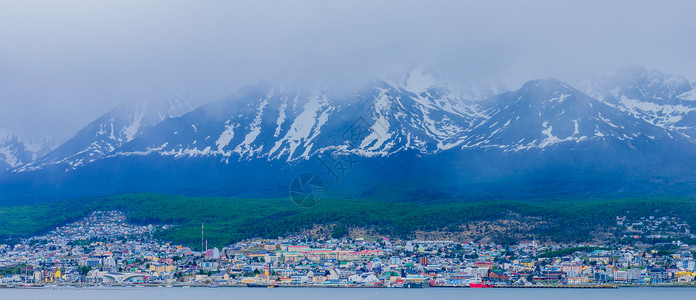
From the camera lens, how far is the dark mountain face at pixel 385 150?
126 m

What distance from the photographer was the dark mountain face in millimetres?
125938

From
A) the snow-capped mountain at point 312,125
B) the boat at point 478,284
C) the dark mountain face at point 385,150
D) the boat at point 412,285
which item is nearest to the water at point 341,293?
the boat at point 412,285

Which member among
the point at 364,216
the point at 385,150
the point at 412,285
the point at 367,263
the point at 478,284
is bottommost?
the point at 478,284

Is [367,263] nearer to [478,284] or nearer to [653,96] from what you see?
[478,284]

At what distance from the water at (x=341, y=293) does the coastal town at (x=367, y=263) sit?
106 inches

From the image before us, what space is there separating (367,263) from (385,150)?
196 ft

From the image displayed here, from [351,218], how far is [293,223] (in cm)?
578

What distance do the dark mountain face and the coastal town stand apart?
27.1 meters

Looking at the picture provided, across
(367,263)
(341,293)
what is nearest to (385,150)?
(367,263)

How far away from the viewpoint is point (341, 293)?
70.5 m

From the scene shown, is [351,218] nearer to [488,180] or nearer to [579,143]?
[488,180]

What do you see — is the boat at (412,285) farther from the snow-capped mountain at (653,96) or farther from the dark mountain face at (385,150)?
the snow-capped mountain at (653,96)

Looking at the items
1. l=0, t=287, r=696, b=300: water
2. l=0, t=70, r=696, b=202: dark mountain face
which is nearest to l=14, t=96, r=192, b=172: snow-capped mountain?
l=0, t=70, r=696, b=202: dark mountain face

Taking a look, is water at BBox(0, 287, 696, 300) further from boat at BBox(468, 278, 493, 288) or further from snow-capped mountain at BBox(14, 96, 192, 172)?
snow-capped mountain at BBox(14, 96, 192, 172)
